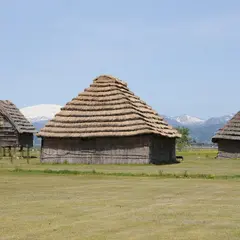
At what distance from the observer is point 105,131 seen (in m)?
44.1

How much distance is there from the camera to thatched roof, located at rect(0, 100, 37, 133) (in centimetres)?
6397

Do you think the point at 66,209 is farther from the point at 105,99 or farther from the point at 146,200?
the point at 105,99

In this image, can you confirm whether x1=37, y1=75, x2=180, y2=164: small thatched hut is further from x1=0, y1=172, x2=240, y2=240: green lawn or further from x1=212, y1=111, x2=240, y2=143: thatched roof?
x1=0, y1=172, x2=240, y2=240: green lawn

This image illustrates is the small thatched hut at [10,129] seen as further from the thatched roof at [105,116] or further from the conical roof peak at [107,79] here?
the thatched roof at [105,116]

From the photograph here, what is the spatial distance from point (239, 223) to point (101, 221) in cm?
311

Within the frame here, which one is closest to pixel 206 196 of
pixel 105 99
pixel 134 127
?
pixel 134 127

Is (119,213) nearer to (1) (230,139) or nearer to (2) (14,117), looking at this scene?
(1) (230,139)

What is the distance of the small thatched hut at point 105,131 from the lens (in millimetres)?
43938

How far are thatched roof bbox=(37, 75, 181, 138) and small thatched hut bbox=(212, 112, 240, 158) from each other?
9982mm

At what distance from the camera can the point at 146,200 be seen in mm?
16672

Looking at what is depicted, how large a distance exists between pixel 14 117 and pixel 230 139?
2653 centimetres

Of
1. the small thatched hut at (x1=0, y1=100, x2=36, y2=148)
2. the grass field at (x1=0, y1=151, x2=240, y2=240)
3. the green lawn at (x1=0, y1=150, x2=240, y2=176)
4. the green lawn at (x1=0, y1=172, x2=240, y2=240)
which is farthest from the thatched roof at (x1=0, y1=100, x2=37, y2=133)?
the green lawn at (x1=0, y1=172, x2=240, y2=240)

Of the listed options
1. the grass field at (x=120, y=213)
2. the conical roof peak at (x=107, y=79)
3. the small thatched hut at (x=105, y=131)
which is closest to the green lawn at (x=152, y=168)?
the small thatched hut at (x=105, y=131)

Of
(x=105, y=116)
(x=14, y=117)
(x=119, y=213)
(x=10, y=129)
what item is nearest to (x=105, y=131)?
(x=105, y=116)
